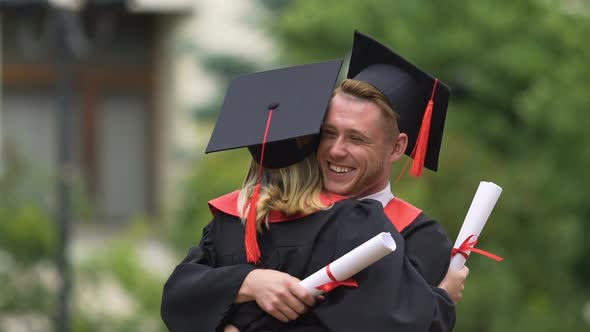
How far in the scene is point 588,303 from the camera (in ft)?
31.8

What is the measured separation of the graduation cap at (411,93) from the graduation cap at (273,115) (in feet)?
0.41

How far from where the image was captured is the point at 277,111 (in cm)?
329

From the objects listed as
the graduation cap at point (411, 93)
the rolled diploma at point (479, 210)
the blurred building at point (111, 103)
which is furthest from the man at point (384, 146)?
the blurred building at point (111, 103)

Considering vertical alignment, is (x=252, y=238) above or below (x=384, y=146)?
below

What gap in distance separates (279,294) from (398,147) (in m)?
0.53

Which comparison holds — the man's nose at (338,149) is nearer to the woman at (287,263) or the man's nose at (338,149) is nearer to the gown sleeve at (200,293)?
the woman at (287,263)

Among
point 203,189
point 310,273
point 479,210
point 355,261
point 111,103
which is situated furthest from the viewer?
point 111,103

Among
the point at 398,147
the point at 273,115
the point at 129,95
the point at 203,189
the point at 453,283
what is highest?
the point at 273,115

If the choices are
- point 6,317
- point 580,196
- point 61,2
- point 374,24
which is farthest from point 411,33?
point 6,317

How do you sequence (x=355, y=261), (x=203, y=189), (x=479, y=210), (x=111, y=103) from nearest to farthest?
Result: (x=355, y=261), (x=479, y=210), (x=203, y=189), (x=111, y=103)

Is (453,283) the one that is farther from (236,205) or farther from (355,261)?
(236,205)

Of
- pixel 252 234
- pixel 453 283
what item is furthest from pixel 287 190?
pixel 453 283

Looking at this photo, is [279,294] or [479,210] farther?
[479,210]

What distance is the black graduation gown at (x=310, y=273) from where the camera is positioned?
3074mm
